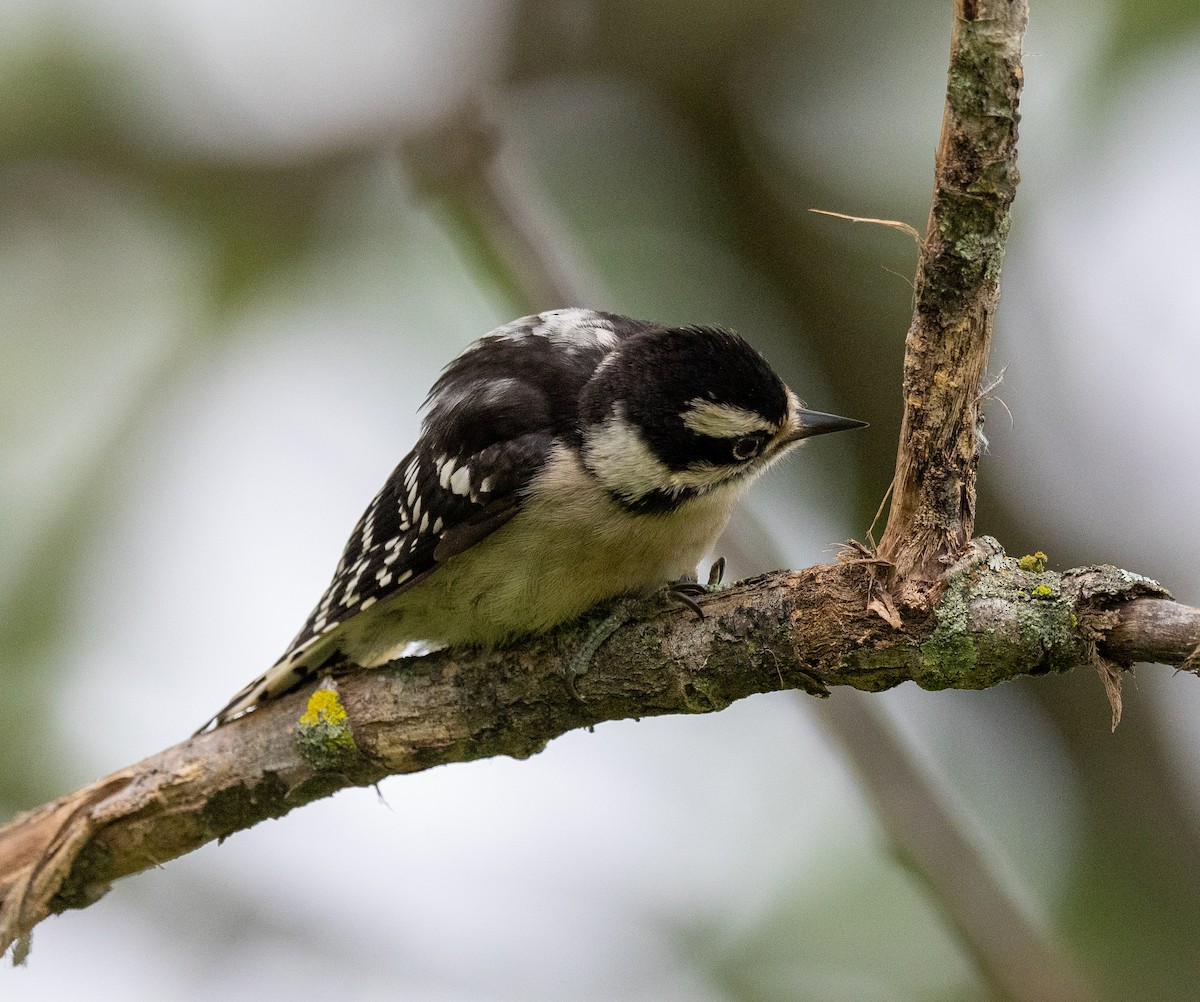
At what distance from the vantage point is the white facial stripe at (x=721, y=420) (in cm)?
327

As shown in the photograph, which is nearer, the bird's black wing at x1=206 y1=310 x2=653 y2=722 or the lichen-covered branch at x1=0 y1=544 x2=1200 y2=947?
the lichen-covered branch at x1=0 y1=544 x2=1200 y2=947

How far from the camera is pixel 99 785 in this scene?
3.09 meters

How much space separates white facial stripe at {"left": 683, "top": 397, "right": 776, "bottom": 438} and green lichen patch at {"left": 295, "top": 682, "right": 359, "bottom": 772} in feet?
3.80

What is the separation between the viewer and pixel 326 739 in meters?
3.09

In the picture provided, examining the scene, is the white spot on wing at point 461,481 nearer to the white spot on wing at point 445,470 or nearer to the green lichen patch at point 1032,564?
the white spot on wing at point 445,470

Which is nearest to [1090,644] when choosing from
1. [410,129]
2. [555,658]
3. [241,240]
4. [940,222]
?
[940,222]

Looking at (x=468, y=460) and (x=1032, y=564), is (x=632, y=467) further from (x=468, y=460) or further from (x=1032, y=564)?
(x=1032, y=564)

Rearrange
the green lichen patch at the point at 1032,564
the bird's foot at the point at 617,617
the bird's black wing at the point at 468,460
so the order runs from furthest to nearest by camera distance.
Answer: the bird's black wing at the point at 468,460 → the bird's foot at the point at 617,617 → the green lichen patch at the point at 1032,564

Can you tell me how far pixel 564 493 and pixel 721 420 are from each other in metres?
0.45

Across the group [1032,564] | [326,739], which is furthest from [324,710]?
[1032,564]

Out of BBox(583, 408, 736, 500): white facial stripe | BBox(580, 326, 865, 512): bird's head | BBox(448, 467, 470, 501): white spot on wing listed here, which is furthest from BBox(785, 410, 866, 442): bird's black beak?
BBox(448, 467, 470, 501): white spot on wing

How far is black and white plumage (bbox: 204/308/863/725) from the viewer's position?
321 cm

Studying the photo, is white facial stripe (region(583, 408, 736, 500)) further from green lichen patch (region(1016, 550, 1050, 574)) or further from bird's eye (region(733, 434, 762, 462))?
Result: green lichen patch (region(1016, 550, 1050, 574))

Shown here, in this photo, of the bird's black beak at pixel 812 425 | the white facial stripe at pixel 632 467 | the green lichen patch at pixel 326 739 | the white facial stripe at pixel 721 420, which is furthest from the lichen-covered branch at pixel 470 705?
the bird's black beak at pixel 812 425
